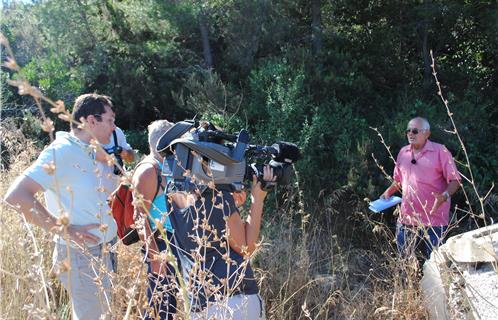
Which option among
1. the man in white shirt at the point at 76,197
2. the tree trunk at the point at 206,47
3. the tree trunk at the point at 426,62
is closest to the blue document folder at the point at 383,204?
the man in white shirt at the point at 76,197

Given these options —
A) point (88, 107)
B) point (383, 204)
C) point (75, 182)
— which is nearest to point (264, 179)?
point (75, 182)

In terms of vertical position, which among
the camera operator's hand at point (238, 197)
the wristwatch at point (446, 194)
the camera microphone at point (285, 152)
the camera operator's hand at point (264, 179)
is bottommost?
the wristwatch at point (446, 194)

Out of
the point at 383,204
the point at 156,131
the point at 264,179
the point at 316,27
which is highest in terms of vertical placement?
the point at 316,27

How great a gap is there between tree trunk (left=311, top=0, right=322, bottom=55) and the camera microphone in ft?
16.0

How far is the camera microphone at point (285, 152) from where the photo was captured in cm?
240

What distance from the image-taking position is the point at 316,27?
7129 mm

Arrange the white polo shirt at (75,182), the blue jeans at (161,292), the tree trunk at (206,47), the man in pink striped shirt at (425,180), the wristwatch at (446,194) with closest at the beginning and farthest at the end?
the blue jeans at (161,292)
the white polo shirt at (75,182)
the wristwatch at (446,194)
the man in pink striped shirt at (425,180)
the tree trunk at (206,47)

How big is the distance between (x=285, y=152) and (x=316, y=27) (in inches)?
200

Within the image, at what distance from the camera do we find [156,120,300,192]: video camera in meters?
2.12

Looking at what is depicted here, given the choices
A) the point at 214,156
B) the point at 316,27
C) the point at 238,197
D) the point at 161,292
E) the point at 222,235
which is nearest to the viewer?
the point at 161,292

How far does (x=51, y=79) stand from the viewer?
819cm

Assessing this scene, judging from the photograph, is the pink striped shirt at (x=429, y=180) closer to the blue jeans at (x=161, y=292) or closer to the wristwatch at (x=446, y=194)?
the wristwatch at (x=446, y=194)

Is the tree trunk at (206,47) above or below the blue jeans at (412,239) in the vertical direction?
above

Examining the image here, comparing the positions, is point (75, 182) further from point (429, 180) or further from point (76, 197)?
point (429, 180)
